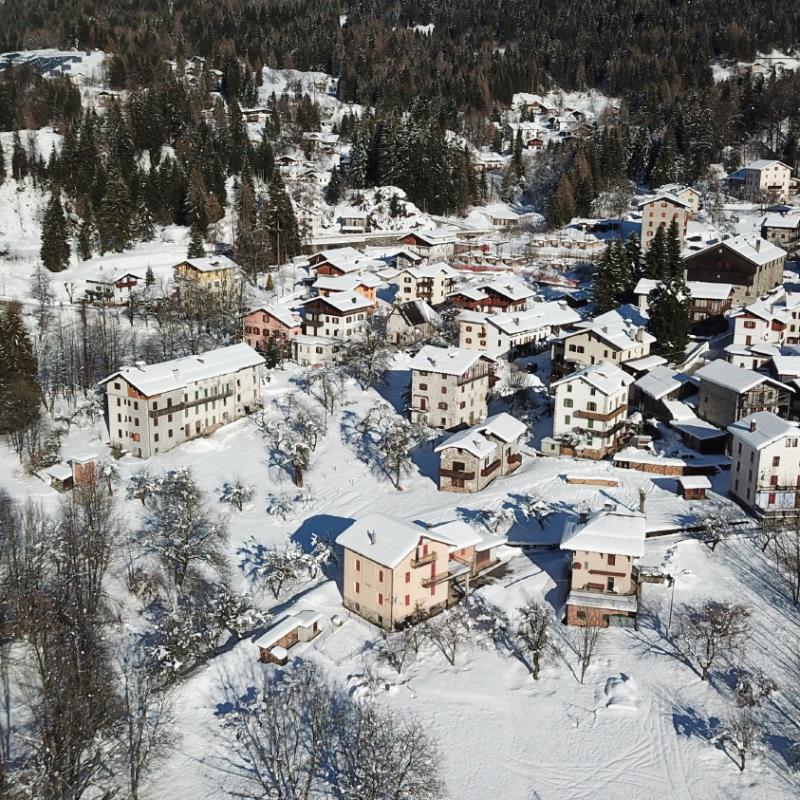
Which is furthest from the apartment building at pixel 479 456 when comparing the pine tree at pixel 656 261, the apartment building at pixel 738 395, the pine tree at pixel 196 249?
the pine tree at pixel 196 249

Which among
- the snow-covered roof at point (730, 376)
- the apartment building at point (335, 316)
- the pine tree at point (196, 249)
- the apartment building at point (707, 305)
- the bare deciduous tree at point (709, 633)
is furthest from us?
the pine tree at point (196, 249)

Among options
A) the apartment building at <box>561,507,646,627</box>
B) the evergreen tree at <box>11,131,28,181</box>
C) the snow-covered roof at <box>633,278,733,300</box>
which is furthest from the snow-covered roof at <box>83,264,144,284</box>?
the apartment building at <box>561,507,646,627</box>

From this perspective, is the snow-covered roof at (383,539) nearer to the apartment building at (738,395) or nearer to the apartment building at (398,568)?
the apartment building at (398,568)

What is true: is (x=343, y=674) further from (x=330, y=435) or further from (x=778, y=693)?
(x=330, y=435)

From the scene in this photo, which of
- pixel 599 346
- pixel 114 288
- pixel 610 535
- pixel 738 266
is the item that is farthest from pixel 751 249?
pixel 114 288

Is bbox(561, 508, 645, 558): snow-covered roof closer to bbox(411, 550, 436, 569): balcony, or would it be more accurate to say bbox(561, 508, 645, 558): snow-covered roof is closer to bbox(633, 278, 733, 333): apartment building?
bbox(411, 550, 436, 569): balcony

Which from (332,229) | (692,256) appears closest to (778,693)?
(692,256)
